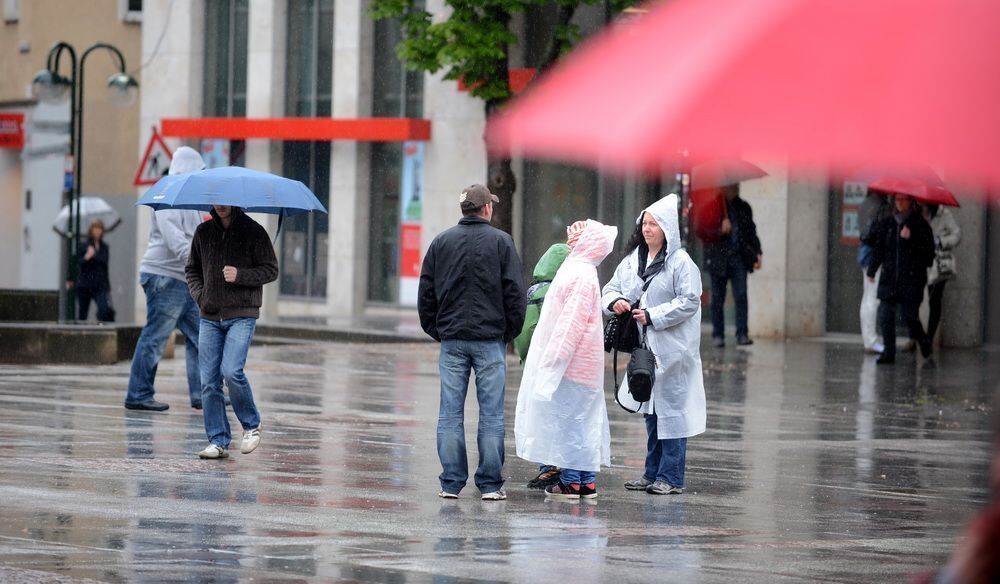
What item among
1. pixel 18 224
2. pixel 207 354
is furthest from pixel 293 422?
pixel 18 224

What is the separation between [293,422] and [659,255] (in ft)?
14.5

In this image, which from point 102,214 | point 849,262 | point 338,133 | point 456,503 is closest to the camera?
point 456,503

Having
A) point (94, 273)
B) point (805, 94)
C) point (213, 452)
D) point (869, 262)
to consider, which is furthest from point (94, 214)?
point (805, 94)

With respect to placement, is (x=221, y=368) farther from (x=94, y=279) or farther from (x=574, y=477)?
(x=94, y=279)

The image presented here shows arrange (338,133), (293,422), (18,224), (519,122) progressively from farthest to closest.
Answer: (18,224) → (338,133) → (293,422) → (519,122)

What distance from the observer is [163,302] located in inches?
571

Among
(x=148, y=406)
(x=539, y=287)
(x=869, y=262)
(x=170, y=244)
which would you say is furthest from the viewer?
(x=869, y=262)

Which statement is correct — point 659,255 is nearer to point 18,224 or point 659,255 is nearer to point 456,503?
point 456,503

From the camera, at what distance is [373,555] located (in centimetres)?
789

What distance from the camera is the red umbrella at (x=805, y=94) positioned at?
2.75 metres

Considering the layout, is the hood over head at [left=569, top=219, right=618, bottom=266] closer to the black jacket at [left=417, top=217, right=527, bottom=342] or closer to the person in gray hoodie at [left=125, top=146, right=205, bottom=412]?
the black jacket at [left=417, top=217, right=527, bottom=342]

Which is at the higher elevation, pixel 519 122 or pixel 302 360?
pixel 519 122

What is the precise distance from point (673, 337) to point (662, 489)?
0.89 metres

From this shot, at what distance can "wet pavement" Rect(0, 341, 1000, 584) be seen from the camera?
7.75 metres
